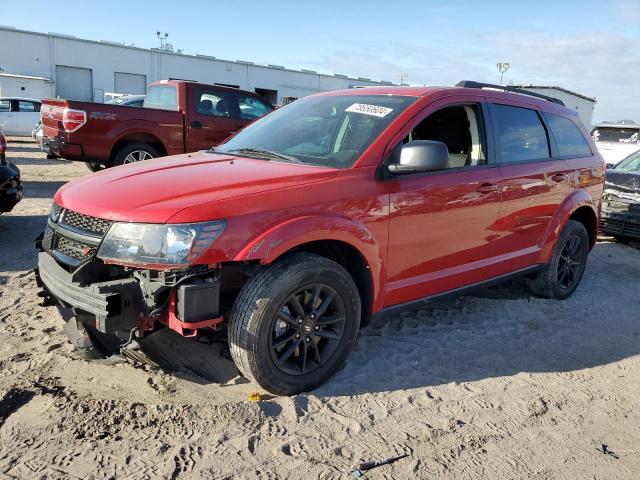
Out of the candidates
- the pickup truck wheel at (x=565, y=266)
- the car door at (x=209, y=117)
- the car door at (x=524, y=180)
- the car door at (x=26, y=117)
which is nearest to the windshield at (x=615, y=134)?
the car door at (x=209, y=117)

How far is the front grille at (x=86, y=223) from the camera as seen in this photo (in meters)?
2.86

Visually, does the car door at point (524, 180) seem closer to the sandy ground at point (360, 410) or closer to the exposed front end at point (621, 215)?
the sandy ground at point (360, 410)

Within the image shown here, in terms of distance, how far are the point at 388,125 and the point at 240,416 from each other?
205cm

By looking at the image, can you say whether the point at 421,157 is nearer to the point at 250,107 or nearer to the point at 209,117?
the point at 209,117

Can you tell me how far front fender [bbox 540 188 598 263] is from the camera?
16.0ft

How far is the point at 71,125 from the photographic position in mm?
8664

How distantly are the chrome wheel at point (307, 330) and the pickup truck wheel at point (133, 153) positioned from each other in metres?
6.97

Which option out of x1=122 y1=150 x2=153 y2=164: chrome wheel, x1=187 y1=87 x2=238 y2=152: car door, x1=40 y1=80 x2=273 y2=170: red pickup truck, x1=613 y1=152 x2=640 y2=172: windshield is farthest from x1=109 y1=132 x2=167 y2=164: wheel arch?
x1=613 y1=152 x2=640 y2=172: windshield

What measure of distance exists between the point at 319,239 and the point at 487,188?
1.67 m

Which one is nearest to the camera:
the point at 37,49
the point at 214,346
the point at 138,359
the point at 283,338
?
the point at 283,338

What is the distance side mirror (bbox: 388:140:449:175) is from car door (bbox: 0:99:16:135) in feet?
62.0

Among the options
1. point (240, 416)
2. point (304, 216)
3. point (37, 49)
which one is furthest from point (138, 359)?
point (37, 49)

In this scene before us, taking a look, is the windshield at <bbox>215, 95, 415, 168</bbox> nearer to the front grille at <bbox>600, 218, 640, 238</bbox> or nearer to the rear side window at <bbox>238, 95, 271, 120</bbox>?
the front grille at <bbox>600, 218, 640, 238</bbox>

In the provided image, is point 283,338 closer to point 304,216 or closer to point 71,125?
point 304,216
